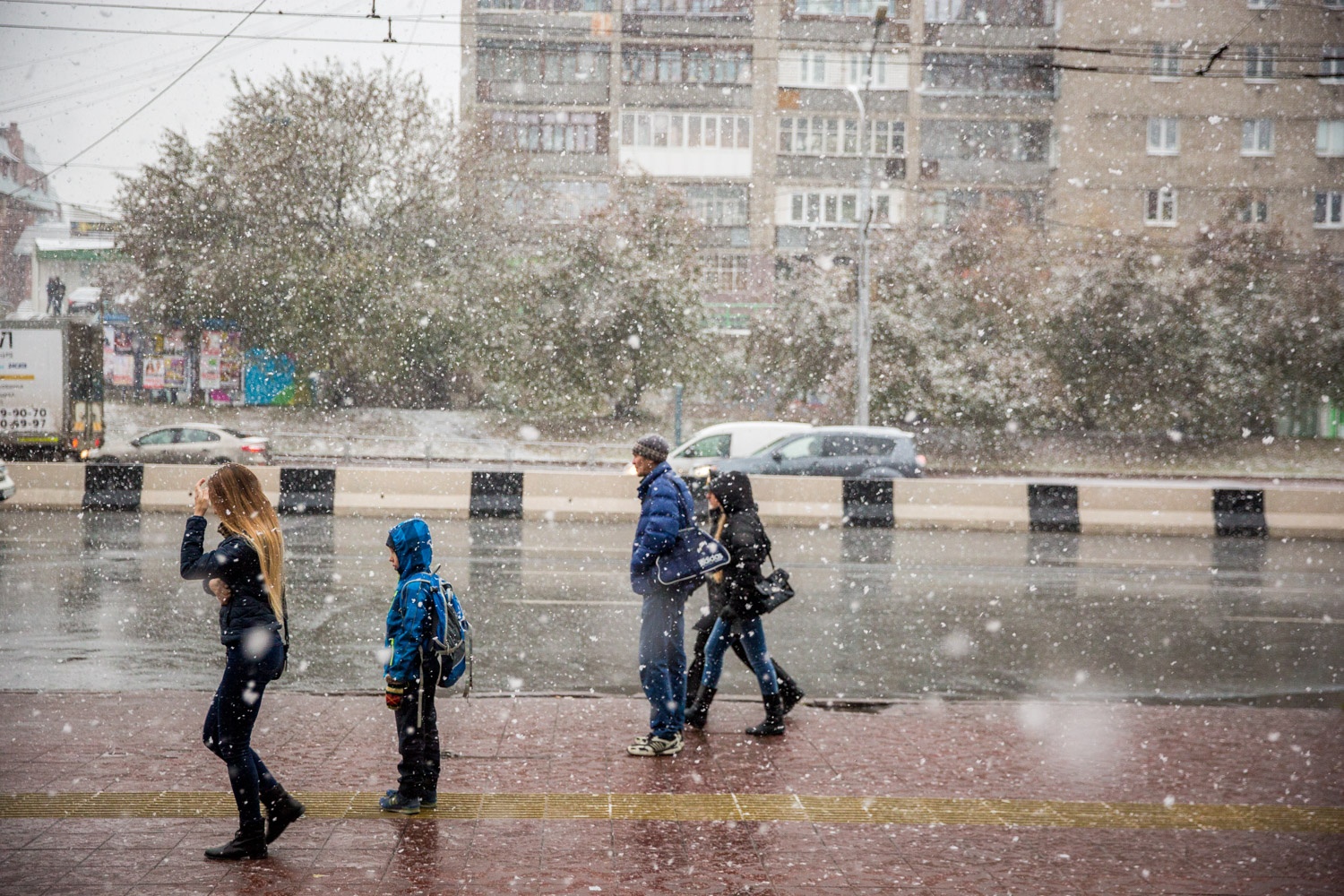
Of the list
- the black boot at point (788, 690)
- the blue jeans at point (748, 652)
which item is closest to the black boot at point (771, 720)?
the blue jeans at point (748, 652)

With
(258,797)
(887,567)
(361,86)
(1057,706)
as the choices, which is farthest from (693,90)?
(258,797)

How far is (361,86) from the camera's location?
35.8 m

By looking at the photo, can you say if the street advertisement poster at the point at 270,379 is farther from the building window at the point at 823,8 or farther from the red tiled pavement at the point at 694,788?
the red tiled pavement at the point at 694,788

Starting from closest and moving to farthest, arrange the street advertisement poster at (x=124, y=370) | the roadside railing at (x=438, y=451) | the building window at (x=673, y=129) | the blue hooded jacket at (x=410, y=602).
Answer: the blue hooded jacket at (x=410, y=602) → the roadside railing at (x=438, y=451) → the street advertisement poster at (x=124, y=370) → the building window at (x=673, y=129)

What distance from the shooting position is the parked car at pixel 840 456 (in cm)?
2062

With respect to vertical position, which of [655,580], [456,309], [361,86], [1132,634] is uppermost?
[361,86]

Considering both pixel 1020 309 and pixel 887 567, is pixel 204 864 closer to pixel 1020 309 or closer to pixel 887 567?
pixel 887 567

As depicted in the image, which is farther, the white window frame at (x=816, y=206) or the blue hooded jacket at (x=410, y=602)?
the white window frame at (x=816, y=206)

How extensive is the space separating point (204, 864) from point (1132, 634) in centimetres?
797

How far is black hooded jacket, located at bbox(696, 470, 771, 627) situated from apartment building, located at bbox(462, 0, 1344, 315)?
3587cm

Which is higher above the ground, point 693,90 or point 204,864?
point 693,90

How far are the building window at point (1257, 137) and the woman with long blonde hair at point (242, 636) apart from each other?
48.2m

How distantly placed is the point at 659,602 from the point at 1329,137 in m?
47.9

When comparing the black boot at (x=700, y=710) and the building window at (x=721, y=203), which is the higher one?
the building window at (x=721, y=203)
